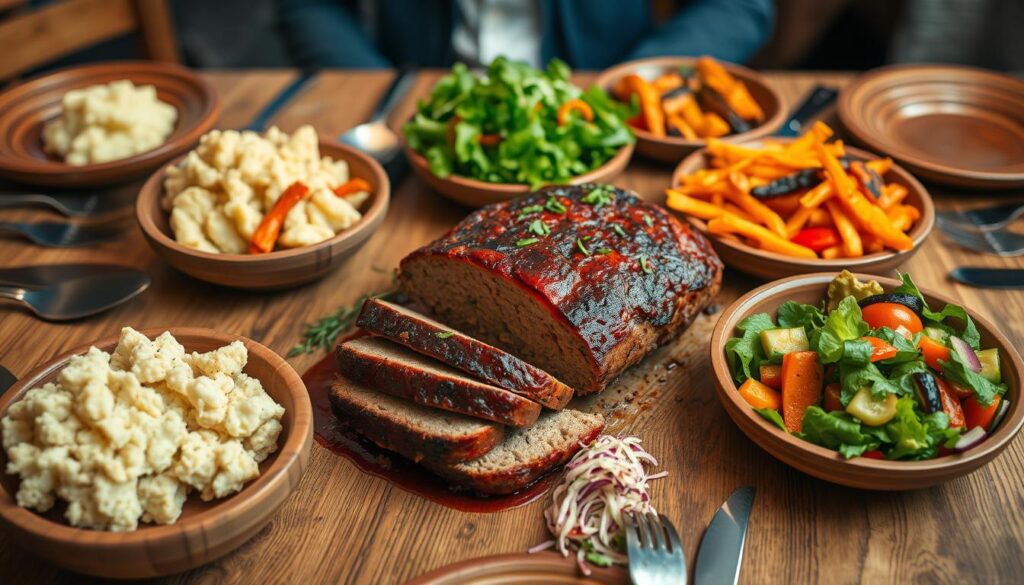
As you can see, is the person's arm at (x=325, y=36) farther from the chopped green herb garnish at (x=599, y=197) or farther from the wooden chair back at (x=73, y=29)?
the chopped green herb garnish at (x=599, y=197)

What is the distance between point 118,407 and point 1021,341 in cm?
306

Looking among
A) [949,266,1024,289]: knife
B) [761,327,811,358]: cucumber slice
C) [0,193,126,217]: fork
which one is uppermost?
[761,327,811,358]: cucumber slice

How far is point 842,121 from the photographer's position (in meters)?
4.12

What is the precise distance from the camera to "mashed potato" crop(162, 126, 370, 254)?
3100mm

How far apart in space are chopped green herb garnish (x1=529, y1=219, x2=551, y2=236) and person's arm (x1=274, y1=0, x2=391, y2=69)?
3.10 meters

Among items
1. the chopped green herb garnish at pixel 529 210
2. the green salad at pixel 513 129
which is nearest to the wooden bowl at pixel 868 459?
the chopped green herb garnish at pixel 529 210

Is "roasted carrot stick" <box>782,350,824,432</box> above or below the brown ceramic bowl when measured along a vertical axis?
above

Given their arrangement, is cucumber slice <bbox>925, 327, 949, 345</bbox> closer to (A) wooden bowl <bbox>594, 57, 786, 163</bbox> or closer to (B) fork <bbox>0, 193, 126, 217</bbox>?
(A) wooden bowl <bbox>594, 57, 786, 163</bbox>

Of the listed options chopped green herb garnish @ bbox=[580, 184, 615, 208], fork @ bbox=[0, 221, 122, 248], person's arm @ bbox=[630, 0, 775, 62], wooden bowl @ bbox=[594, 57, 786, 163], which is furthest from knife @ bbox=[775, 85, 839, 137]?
fork @ bbox=[0, 221, 122, 248]

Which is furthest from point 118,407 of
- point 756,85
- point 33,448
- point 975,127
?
point 975,127

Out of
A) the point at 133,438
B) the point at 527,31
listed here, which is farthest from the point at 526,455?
the point at 527,31

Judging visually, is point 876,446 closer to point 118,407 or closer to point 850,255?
point 850,255

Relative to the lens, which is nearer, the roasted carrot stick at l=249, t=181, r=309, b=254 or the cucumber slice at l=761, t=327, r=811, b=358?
the cucumber slice at l=761, t=327, r=811, b=358

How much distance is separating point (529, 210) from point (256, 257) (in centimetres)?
104
